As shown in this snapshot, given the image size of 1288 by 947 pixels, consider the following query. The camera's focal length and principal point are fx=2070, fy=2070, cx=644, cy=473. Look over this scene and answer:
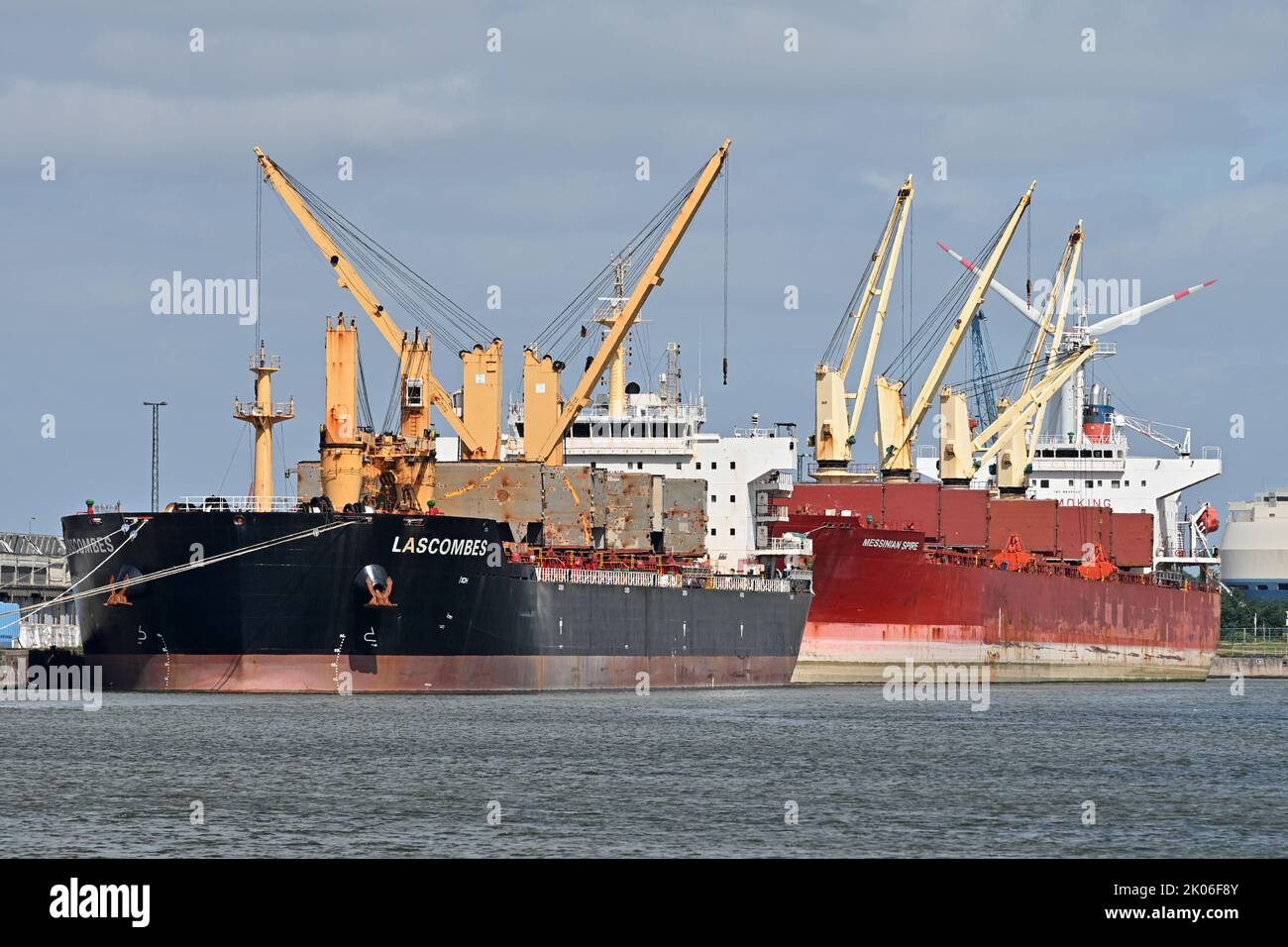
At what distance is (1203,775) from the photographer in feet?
110

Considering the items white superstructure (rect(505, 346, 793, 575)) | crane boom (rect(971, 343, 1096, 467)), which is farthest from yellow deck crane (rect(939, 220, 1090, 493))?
white superstructure (rect(505, 346, 793, 575))

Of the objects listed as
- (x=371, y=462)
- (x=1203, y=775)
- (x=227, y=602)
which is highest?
(x=371, y=462)

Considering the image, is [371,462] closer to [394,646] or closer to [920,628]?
[394,646]

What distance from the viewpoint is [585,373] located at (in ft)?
198

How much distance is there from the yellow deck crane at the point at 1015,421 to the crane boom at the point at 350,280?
2936 centimetres

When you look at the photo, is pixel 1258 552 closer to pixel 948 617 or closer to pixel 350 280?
pixel 948 617

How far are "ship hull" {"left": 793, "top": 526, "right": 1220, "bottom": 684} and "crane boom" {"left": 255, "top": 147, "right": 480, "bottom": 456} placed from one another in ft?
47.1

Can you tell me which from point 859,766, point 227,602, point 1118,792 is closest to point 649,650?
point 227,602

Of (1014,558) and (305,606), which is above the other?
(1014,558)

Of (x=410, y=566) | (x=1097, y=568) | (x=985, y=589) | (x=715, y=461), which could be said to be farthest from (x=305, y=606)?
(x=1097, y=568)

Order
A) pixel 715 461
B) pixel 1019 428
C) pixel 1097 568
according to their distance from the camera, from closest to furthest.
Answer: pixel 715 461 < pixel 1097 568 < pixel 1019 428

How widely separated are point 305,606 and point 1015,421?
158ft

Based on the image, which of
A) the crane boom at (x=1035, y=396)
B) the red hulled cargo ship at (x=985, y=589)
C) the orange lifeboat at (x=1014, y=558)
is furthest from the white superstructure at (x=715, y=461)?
the crane boom at (x=1035, y=396)

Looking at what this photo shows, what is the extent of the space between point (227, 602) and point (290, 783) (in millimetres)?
15167
